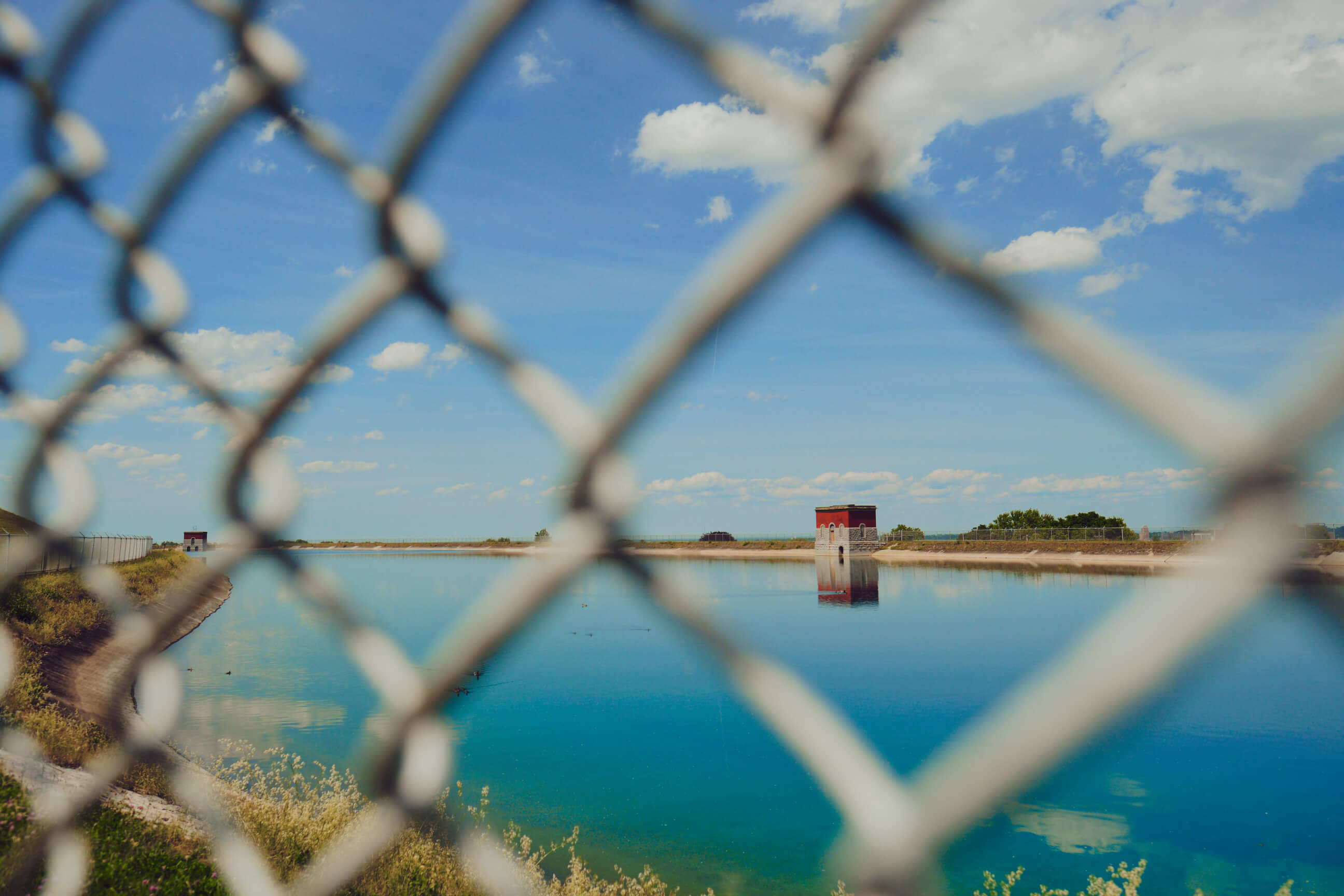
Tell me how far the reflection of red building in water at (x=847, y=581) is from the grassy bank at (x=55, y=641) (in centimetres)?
1812

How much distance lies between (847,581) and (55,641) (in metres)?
26.3

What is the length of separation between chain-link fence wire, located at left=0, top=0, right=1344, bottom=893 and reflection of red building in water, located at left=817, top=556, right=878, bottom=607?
2336cm

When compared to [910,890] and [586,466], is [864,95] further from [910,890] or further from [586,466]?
[910,890]

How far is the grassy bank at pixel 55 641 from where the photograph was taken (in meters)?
5.50

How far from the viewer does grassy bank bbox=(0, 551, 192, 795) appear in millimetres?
5496

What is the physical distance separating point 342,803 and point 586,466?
18.9 feet

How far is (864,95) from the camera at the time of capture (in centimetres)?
40

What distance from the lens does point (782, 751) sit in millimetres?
9578

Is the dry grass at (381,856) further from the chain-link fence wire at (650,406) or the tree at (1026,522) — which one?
the tree at (1026,522)

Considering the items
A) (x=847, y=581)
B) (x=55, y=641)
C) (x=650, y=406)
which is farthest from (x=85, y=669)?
(x=847, y=581)

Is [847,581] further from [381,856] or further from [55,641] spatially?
[381,856]

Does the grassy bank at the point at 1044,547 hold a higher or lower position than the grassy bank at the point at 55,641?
higher

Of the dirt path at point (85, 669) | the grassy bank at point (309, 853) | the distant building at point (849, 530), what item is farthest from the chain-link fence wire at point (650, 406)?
the distant building at point (849, 530)

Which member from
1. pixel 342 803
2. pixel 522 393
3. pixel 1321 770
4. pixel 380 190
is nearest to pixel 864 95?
pixel 522 393
